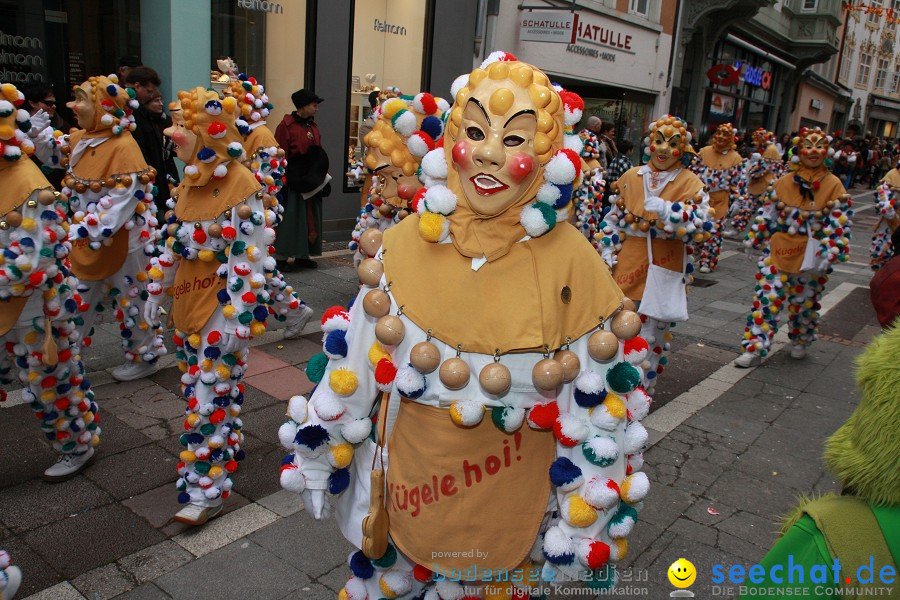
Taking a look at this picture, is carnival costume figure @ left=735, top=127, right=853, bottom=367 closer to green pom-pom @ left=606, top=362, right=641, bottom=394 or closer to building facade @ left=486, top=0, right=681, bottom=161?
green pom-pom @ left=606, top=362, right=641, bottom=394

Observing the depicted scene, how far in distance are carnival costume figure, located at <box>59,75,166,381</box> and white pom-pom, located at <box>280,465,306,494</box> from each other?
3.23 metres

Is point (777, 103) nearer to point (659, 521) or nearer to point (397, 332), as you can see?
point (659, 521)

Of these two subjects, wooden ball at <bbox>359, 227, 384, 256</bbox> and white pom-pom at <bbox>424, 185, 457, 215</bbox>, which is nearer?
white pom-pom at <bbox>424, 185, 457, 215</bbox>

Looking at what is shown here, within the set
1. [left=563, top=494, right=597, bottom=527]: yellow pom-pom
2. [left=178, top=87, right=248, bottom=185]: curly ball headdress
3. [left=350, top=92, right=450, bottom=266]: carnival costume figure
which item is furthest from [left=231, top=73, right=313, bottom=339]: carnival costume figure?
[left=563, top=494, right=597, bottom=527]: yellow pom-pom

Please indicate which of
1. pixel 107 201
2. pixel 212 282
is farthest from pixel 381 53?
pixel 212 282

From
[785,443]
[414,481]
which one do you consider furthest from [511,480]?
[785,443]

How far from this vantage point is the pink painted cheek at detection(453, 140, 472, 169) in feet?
7.22

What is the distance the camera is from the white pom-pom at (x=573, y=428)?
2.16 m

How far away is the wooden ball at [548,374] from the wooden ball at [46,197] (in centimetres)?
295

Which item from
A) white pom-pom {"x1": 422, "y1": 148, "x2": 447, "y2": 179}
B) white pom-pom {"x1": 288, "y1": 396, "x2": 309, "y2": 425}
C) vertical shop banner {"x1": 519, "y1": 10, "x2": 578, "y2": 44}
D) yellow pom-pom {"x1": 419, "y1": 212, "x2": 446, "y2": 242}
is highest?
vertical shop banner {"x1": 519, "y1": 10, "x2": 578, "y2": 44}

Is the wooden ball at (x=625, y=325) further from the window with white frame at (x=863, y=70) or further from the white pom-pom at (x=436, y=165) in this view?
the window with white frame at (x=863, y=70)

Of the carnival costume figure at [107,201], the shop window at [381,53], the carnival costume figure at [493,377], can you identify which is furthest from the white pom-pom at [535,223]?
the shop window at [381,53]

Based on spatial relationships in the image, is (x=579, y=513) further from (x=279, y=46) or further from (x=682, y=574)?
(x=279, y=46)

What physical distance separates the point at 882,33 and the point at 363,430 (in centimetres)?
4686
